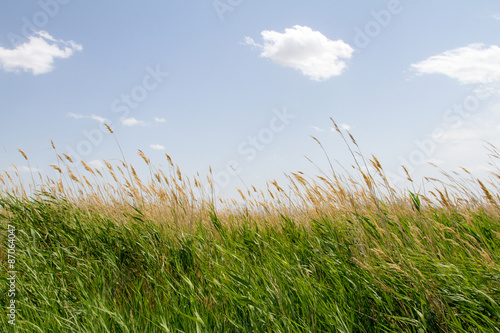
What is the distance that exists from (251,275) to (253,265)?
0.93ft

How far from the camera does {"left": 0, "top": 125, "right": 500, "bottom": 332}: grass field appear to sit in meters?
1.98

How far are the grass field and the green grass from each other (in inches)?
0.5

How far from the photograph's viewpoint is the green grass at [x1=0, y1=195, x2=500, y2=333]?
1967 millimetres

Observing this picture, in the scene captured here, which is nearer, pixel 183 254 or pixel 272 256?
pixel 272 256

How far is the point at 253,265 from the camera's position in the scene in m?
2.77

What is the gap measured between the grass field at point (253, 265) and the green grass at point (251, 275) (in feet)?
Answer: 0.04

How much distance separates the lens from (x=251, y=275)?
2.49 m

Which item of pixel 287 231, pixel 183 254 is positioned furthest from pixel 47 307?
pixel 287 231

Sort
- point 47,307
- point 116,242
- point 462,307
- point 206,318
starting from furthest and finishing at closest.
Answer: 1. point 116,242
2. point 47,307
3. point 206,318
4. point 462,307

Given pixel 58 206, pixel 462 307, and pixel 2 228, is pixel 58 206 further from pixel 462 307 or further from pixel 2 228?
pixel 462 307

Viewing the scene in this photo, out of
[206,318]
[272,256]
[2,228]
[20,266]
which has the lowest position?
[206,318]

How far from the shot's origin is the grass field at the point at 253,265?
78.1 inches

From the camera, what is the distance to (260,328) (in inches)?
76.4

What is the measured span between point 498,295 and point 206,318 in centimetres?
162
